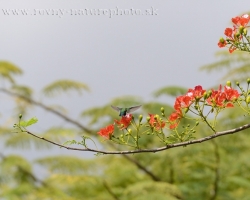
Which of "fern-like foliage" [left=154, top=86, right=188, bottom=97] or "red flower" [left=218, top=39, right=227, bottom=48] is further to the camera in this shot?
"fern-like foliage" [left=154, top=86, right=188, bottom=97]

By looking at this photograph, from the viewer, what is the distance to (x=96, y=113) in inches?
193

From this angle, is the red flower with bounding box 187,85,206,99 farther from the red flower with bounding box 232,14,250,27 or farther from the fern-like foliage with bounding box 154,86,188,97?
the fern-like foliage with bounding box 154,86,188,97

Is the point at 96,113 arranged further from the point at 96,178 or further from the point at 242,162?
the point at 242,162

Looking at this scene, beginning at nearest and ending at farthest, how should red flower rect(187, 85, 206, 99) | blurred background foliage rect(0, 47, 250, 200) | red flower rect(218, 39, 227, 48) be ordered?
1. red flower rect(187, 85, 206, 99)
2. red flower rect(218, 39, 227, 48)
3. blurred background foliage rect(0, 47, 250, 200)

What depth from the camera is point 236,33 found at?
49.4 inches

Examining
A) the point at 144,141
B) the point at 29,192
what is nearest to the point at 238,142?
the point at 144,141

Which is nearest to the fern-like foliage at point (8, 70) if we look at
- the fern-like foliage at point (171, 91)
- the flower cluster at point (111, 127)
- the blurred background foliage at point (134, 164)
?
the blurred background foliage at point (134, 164)

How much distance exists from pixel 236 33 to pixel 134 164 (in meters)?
3.73

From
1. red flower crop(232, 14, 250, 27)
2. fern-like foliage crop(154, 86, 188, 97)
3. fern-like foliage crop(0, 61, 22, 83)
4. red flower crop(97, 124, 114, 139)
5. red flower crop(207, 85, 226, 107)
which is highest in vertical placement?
fern-like foliage crop(0, 61, 22, 83)

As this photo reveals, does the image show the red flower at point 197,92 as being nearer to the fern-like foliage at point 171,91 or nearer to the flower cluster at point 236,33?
the flower cluster at point 236,33

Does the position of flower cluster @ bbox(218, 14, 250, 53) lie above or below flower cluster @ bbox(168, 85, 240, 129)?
above

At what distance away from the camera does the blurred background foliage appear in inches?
169

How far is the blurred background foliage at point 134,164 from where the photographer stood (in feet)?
14.0

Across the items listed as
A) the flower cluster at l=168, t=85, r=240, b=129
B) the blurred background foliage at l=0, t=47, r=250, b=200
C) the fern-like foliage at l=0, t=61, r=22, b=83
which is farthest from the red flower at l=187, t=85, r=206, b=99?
the fern-like foliage at l=0, t=61, r=22, b=83
